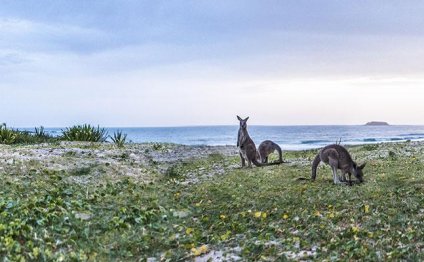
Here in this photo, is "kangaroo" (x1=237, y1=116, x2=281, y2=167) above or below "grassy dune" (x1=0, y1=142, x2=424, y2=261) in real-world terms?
above

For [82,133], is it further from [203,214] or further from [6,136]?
[203,214]

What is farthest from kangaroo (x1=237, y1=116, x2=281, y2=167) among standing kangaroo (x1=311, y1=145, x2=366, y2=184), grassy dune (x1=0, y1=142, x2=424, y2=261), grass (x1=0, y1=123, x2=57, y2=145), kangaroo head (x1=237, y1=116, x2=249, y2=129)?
grass (x1=0, y1=123, x2=57, y2=145)

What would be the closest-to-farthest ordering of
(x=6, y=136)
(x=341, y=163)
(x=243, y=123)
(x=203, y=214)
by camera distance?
(x=203, y=214) → (x=341, y=163) → (x=243, y=123) → (x=6, y=136)

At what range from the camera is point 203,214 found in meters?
12.1

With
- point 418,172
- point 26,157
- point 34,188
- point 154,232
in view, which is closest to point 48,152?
point 26,157

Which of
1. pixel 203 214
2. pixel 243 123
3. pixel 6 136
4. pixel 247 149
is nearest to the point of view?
pixel 203 214

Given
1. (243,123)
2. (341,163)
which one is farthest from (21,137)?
(341,163)

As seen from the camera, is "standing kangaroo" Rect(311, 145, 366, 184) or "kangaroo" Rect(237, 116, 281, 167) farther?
"kangaroo" Rect(237, 116, 281, 167)

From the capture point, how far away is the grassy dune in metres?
8.95

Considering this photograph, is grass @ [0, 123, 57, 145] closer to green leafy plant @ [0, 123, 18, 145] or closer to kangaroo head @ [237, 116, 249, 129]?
green leafy plant @ [0, 123, 18, 145]

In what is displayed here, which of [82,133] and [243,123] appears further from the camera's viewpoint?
[82,133]

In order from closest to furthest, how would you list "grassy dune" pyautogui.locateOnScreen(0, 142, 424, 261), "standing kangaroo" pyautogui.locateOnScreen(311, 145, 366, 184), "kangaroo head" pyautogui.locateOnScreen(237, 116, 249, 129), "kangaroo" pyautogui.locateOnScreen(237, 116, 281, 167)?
"grassy dune" pyautogui.locateOnScreen(0, 142, 424, 261), "standing kangaroo" pyautogui.locateOnScreen(311, 145, 366, 184), "kangaroo" pyautogui.locateOnScreen(237, 116, 281, 167), "kangaroo head" pyautogui.locateOnScreen(237, 116, 249, 129)

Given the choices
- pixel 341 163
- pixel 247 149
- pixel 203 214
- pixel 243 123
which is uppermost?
pixel 243 123

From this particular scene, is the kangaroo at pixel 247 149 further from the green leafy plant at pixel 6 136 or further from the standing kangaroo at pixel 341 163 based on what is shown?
the green leafy plant at pixel 6 136
